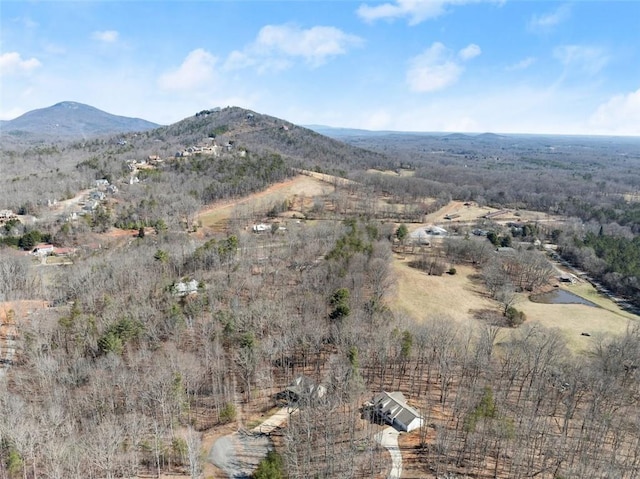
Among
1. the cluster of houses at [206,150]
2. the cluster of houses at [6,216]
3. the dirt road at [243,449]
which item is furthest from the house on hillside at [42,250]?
the cluster of houses at [206,150]

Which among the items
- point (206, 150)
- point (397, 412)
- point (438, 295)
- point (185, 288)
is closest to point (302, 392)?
point (397, 412)

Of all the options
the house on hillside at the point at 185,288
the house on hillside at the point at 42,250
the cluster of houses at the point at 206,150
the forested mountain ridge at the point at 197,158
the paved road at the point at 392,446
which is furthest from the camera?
the cluster of houses at the point at 206,150

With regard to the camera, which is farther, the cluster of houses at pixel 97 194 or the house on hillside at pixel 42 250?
the cluster of houses at pixel 97 194

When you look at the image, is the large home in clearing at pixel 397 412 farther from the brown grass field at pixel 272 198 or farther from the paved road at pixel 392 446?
the brown grass field at pixel 272 198

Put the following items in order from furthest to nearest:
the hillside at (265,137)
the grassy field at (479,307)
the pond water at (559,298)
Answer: the hillside at (265,137)
the pond water at (559,298)
the grassy field at (479,307)

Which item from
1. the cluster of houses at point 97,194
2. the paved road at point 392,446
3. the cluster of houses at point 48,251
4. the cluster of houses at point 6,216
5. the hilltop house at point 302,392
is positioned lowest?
the paved road at point 392,446

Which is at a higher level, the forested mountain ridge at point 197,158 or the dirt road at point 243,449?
the forested mountain ridge at point 197,158

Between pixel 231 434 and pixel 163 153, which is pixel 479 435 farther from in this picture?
pixel 163 153
